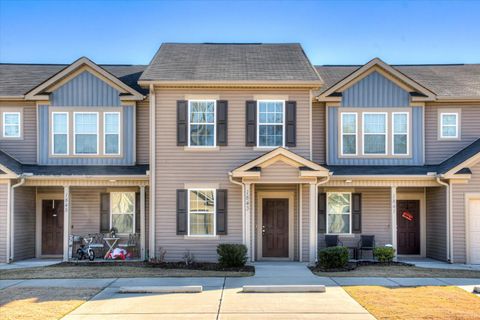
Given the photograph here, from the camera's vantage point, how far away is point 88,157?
1988 cm

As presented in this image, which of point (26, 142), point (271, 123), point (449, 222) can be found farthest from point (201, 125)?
point (449, 222)

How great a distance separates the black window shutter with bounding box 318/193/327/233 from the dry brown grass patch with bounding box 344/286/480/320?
6.21 meters

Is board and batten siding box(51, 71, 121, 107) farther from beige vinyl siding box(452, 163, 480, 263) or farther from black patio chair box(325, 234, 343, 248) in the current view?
beige vinyl siding box(452, 163, 480, 263)

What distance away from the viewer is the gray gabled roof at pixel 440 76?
2041 centimetres

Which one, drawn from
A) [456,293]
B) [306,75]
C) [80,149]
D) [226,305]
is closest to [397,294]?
[456,293]

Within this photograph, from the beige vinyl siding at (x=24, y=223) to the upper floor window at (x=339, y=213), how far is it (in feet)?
36.8

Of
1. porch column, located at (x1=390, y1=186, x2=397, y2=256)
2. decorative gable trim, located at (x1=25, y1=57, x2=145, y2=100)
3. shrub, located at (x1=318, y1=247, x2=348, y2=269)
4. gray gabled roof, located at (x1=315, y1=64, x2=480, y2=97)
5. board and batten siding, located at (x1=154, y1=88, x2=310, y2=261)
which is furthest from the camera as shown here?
gray gabled roof, located at (x1=315, y1=64, x2=480, y2=97)

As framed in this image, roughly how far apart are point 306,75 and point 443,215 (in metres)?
6.95

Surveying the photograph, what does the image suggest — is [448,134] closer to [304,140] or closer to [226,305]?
[304,140]

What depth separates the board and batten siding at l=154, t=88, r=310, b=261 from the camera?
59.3 ft

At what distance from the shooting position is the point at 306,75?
1830 cm

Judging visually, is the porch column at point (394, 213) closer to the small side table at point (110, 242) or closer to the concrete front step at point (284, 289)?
the concrete front step at point (284, 289)

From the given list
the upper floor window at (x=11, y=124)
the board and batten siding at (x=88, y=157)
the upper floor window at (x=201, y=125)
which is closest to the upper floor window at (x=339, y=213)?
the upper floor window at (x=201, y=125)

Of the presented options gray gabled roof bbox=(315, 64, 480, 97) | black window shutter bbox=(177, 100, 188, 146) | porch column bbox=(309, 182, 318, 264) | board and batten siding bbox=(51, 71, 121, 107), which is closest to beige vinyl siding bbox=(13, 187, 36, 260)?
board and batten siding bbox=(51, 71, 121, 107)
